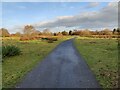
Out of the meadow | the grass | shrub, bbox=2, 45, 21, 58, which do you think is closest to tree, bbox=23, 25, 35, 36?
the meadow

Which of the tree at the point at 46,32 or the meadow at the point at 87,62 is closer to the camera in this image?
the meadow at the point at 87,62

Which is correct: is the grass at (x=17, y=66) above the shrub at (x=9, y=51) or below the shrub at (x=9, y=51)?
below

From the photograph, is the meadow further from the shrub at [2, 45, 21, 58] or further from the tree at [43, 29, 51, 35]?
the tree at [43, 29, 51, 35]

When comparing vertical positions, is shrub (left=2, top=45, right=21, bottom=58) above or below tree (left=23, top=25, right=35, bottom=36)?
below

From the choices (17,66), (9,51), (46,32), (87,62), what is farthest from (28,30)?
(17,66)

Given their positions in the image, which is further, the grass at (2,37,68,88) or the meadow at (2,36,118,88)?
the grass at (2,37,68,88)

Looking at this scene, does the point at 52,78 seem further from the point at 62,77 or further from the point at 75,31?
the point at 75,31

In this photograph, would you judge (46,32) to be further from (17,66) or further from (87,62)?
(17,66)

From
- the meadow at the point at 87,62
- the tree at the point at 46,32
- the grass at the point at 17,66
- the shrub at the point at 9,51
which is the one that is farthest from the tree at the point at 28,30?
Result: the shrub at the point at 9,51

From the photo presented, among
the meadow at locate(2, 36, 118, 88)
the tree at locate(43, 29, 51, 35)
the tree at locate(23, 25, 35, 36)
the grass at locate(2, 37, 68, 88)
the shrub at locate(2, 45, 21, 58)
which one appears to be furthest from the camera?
the tree at locate(43, 29, 51, 35)

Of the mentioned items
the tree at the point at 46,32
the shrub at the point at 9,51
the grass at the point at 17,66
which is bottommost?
the grass at the point at 17,66

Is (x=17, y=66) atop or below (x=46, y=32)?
below

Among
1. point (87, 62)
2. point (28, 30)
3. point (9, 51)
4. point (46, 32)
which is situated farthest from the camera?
point (46, 32)

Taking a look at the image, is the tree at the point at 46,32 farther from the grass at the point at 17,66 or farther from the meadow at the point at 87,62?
the grass at the point at 17,66
